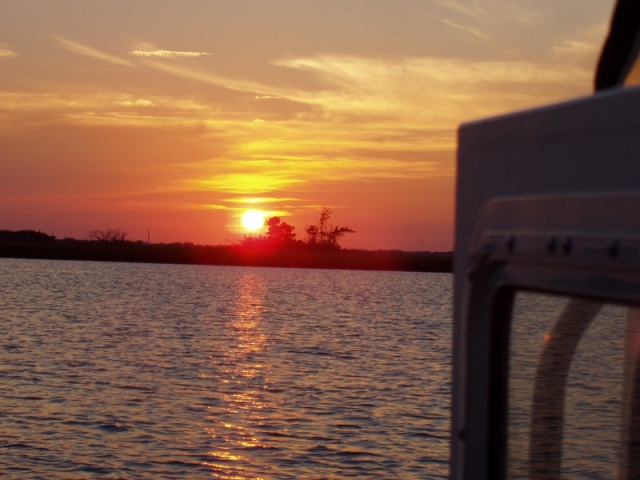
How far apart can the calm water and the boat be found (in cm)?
1136

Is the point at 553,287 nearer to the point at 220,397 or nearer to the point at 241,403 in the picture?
the point at 241,403

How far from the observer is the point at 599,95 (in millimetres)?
1290

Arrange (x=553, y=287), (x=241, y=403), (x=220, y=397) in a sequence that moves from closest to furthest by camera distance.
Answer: (x=553, y=287) → (x=241, y=403) → (x=220, y=397)

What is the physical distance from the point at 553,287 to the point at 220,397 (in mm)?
18703

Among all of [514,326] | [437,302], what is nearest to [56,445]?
[514,326]

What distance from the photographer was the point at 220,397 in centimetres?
1969

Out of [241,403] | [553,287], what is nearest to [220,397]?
[241,403]

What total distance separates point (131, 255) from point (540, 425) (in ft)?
380

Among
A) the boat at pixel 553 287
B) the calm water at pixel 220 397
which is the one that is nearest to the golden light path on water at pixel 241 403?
the calm water at pixel 220 397

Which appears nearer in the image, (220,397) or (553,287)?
(553,287)

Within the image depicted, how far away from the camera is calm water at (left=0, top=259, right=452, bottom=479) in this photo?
13.6 meters

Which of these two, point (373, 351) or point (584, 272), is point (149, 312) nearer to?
point (373, 351)

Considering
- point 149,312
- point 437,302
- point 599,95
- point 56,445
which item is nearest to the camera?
point 599,95

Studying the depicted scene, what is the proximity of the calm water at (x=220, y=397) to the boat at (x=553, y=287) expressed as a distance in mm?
11358
